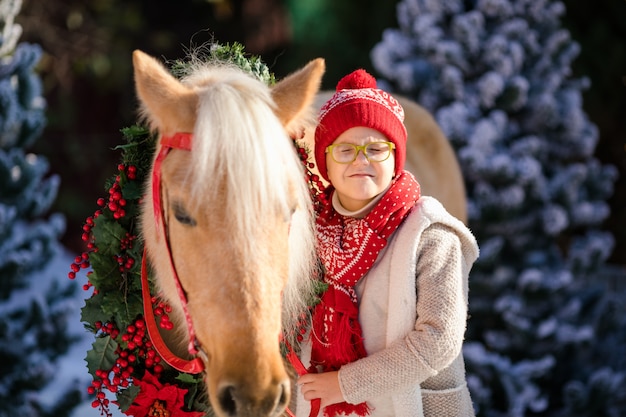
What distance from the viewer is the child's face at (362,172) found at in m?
1.87

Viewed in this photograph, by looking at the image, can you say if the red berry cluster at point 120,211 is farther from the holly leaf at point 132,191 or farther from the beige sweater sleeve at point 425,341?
the beige sweater sleeve at point 425,341

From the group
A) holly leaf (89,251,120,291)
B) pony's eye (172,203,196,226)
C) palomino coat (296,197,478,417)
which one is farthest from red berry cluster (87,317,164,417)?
palomino coat (296,197,478,417)

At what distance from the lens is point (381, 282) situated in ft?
6.19

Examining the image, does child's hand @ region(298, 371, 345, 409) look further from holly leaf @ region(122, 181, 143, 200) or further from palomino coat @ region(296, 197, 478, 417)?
holly leaf @ region(122, 181, 143, 200)

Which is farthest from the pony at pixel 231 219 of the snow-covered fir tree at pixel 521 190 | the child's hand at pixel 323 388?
the snow-covered fir tree at pixel 521 190

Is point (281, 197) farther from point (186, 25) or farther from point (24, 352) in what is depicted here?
point (186, 25)

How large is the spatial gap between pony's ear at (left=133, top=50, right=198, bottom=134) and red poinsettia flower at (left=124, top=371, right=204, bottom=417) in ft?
2.31

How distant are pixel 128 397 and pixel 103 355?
14 centimetres

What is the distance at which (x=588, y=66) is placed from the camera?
4531 millimetres

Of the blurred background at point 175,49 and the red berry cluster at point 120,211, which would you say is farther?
the blurred background at point 175,49

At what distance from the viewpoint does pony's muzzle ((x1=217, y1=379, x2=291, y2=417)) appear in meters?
1.50

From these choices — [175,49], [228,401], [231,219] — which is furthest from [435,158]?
[175,49]

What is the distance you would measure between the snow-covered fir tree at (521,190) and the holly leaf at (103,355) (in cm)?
208

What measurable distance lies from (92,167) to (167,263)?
16.3 feet
